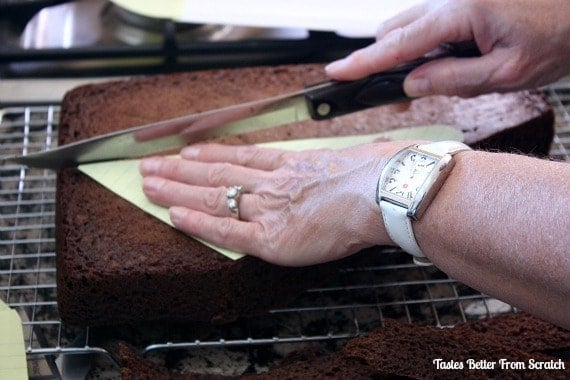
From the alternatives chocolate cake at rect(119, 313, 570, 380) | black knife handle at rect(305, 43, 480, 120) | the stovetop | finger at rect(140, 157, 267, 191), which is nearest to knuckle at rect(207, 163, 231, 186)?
finger at rect(140, 157, 267, 191)

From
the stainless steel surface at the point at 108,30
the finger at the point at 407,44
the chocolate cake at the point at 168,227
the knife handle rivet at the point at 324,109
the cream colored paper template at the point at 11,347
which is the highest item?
the stainless steel surface at the point at 108,30

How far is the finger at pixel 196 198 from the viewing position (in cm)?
136

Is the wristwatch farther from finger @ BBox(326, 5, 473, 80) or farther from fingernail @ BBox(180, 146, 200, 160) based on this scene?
fingernail @ BBox(180, 146, 200, 160)

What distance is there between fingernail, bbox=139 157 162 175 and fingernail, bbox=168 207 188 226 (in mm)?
105

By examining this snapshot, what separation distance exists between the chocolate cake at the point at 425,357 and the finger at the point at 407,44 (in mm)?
486

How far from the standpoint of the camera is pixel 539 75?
1.44 meters

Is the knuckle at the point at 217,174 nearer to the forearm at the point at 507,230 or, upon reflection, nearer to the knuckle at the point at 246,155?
the knuckle at the point at 246,155

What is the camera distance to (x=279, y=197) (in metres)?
1.33

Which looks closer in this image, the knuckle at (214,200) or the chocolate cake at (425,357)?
the chocolate cake at (425,357)

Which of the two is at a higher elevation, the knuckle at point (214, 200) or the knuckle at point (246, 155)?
the knuckle at point (246, 155)

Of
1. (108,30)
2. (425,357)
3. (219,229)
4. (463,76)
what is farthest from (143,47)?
(425,357)

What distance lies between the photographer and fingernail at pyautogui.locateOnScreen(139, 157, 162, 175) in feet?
4.71

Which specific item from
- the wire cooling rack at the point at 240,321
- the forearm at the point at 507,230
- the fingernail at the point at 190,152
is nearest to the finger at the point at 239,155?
the fingernail at the point at 190,152

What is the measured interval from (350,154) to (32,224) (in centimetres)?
72
